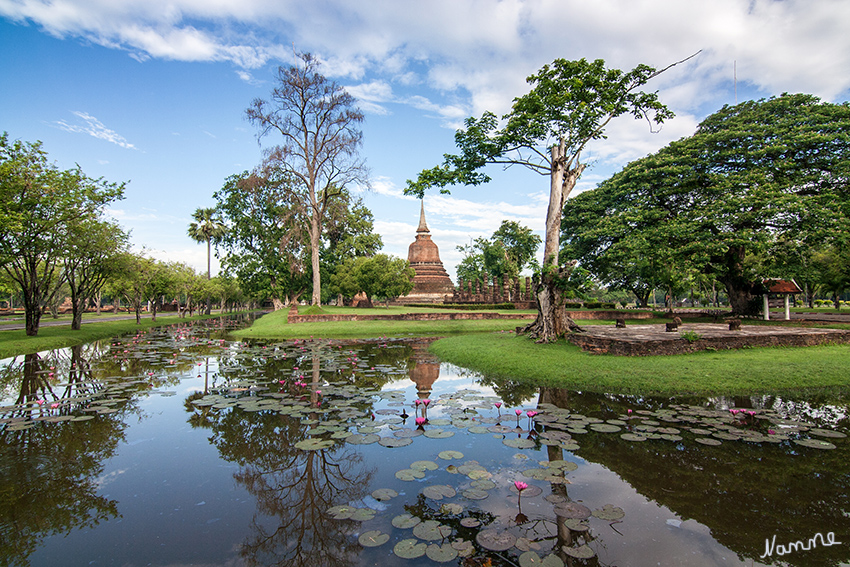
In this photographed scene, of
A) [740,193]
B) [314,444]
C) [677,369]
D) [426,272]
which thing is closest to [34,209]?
[314,444]

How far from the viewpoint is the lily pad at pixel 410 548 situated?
2.79 metres

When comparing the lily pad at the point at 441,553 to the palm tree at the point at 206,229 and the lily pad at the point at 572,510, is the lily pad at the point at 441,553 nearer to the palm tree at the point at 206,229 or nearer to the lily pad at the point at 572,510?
the lily pad at the point at 572,510

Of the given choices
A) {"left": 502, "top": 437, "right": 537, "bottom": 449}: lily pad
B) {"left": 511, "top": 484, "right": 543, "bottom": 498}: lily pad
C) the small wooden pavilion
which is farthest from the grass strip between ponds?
the small wooden pavilion

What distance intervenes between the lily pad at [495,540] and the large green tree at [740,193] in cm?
1843

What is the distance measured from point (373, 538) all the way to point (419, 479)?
1.07 metres

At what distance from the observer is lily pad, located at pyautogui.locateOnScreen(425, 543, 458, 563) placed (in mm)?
2727

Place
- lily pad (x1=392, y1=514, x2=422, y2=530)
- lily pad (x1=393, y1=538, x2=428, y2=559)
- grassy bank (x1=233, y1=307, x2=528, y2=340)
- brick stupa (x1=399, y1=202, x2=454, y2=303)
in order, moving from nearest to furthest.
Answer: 1. lily pad (x1=393, y1=538, x2=428, y2=559)
2. lily pad (x1=392, y1=514, x2=422, y2=530)
3. grassy bank (x1=233, y1=307, x2=528, y2=340)
4. brick stupa (x1=399, y1=202, x2=454, y2=303)

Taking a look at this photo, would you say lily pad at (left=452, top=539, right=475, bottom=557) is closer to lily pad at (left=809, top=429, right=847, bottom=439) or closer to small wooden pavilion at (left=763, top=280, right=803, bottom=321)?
lily pad at (left=809, top=429, right=847, bottom=439)

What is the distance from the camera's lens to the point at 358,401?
6879 millimetres

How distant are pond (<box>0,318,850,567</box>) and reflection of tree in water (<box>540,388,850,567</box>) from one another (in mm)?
20

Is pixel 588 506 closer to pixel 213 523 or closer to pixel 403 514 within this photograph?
pixel 403 514

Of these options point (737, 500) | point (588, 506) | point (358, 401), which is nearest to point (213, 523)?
point (588, 506)

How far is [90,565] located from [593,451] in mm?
4703

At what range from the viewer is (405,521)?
10.6ft
